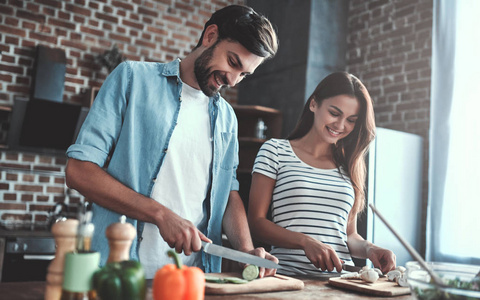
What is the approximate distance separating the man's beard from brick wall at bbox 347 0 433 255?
2345 millimetres

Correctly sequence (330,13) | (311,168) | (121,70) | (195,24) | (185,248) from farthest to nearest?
1. (195,24)
2. (330,13)
3. (311,168)
4. (121,70)
5. (185,248)

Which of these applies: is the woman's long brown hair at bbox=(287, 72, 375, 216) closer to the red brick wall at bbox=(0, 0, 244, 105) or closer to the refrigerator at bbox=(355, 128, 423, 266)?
the refrigerator at bbox=(355, 128, 423, 266)

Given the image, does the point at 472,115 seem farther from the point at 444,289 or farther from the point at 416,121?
the point at 444,289

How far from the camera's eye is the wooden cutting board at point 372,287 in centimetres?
129

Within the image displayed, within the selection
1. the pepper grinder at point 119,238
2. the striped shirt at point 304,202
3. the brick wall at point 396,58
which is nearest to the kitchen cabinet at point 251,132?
the brick wall at point 396,58

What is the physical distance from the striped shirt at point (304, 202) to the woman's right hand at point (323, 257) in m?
0.13

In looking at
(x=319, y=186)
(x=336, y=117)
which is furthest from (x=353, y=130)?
(x=319, y=186)

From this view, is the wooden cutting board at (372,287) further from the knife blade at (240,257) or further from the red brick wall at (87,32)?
the red brick wall at (87,32)

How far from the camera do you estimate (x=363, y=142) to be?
1952 mm

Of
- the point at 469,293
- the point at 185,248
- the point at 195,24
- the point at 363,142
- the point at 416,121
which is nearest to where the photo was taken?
the point at 469,293

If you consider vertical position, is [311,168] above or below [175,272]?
above

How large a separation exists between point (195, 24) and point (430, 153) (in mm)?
2431

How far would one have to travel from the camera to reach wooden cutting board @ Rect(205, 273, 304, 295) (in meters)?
1.11

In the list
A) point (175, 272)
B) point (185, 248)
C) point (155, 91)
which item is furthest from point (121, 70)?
point (175, 272)
